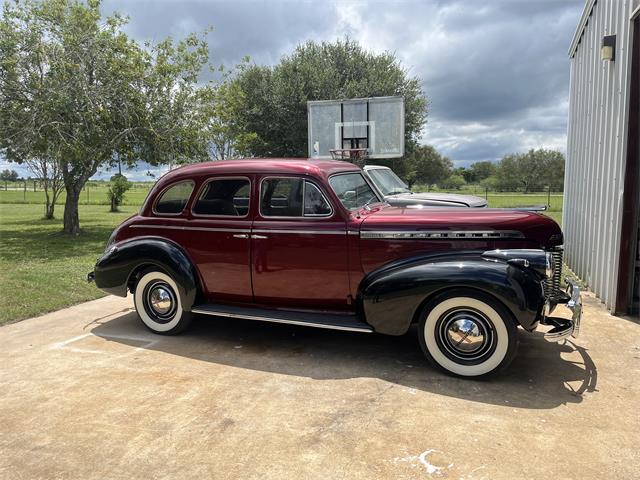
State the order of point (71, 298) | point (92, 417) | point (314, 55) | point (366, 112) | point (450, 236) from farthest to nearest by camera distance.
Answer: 1. point (314, 55)
2. point (366, 112)
3. point (71, 298)
4. point (450, 236)
5. point (92, 417)

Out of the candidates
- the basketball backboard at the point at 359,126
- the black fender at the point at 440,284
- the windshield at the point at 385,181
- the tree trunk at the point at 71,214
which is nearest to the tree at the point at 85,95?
the tree trunk at the point at 71,214

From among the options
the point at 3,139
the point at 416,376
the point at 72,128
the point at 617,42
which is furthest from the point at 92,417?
the point at 3,139

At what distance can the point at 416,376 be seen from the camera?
3936 millimetres

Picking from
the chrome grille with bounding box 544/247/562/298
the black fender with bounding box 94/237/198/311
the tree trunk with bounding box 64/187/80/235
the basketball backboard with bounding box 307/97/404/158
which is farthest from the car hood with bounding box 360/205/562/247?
the tree trunk with bounding box 64/187/80/235

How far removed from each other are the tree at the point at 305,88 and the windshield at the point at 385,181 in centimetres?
1217

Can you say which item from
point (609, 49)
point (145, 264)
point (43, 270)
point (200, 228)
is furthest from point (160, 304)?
point (609, 49)

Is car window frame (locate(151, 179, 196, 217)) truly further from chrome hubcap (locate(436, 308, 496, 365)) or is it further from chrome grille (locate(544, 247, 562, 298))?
chrome grille (locate(544, 247, 562, 298))

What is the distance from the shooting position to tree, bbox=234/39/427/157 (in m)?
21.4

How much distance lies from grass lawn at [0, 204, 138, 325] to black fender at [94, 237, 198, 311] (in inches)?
59.9

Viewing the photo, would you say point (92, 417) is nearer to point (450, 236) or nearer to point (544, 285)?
point (450, 236)

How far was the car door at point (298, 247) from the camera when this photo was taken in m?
4.31

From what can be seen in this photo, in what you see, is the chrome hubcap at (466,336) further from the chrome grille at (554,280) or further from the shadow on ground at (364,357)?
the chrome grille at (554,280)

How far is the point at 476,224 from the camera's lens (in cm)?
400

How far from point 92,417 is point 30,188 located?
5026cm
